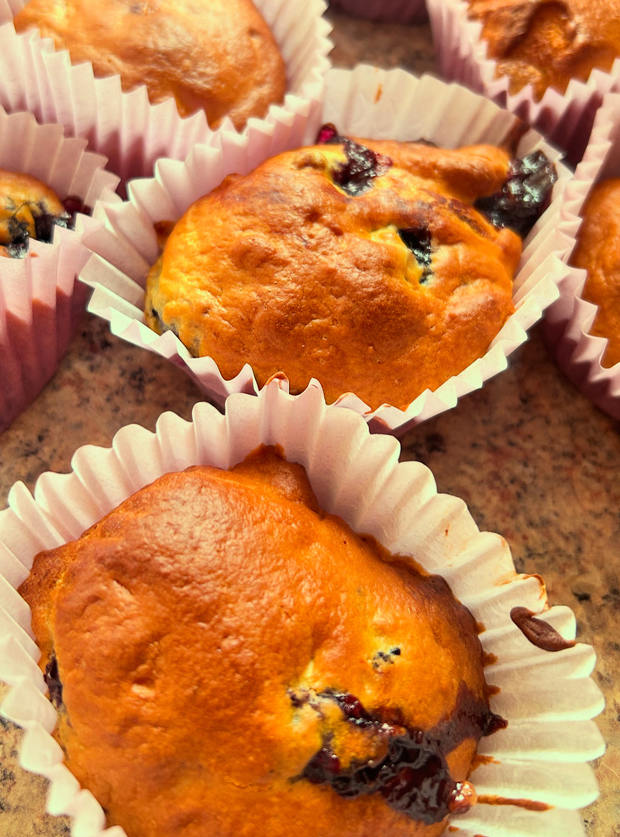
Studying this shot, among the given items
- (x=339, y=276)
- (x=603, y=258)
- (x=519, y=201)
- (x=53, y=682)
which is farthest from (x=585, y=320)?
(x=53, y=682)

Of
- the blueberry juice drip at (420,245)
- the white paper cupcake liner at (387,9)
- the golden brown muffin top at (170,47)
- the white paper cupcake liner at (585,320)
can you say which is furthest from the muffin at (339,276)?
the white paper cupcake liner at (387,9)

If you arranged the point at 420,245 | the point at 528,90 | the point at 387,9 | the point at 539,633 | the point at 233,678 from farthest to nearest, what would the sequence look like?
1. the point at 387,9
2. the point at 528,90
3. the point at 420,245
4. the point at 539,633
5. the point at 233,678

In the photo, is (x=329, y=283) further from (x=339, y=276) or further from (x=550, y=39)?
(x=550, y=39)

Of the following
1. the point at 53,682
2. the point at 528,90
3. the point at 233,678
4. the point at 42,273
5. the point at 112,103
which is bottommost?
the point at 53,682

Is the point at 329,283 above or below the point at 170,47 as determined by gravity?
below

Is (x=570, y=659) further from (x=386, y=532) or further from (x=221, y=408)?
(x=221, y=408)

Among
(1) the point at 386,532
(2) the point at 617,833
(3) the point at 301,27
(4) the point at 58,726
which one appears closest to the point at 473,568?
(1) the point at 386,532
